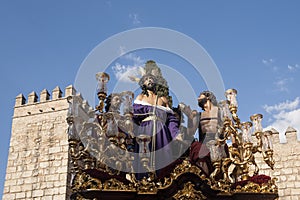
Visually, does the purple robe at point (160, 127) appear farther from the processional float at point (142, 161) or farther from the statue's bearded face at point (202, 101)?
the statue's bearded face at point (202, 101)

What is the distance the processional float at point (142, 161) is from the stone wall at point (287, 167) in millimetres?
8506

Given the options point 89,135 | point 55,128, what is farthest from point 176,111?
point 55,128

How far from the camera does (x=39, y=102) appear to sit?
1692cm

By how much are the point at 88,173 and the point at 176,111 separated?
2.22 meters

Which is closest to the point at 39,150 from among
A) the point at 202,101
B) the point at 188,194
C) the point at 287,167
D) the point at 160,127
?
the point at 287,167

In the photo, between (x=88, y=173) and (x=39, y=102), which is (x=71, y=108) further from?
(x=39, y=102)

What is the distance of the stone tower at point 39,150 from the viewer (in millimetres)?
15039

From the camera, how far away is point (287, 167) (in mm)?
14695

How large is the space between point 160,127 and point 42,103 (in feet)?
38.4

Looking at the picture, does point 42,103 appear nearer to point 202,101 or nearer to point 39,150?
point 39,150

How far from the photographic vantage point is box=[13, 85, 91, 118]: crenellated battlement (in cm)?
1658

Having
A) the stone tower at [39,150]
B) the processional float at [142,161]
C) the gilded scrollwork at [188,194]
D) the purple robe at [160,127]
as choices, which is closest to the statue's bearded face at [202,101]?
the processional float at [142,161]

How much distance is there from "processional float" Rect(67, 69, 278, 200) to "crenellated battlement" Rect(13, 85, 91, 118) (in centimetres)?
1030

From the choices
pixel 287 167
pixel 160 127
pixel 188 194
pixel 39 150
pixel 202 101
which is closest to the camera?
pixel 188 194
